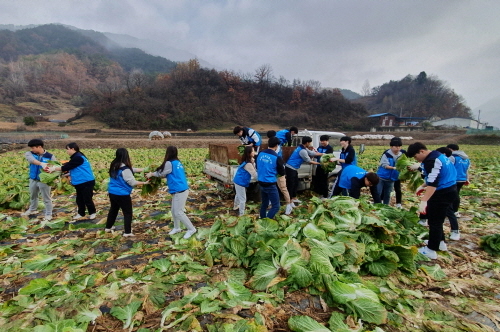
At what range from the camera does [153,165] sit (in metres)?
6.22

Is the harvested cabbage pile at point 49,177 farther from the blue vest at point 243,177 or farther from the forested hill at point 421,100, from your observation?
the forested hill at point 421,100

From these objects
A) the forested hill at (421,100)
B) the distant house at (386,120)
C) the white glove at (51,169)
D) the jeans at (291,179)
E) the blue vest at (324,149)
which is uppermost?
the forested hill at (421,100)

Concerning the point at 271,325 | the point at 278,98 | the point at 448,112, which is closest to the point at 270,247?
the point at 271,325

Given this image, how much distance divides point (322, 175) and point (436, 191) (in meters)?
3.75

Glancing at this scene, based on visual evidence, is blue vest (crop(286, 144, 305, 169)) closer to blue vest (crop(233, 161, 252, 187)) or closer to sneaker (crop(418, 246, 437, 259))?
blue vest (crop(233, 161, 252, 187))

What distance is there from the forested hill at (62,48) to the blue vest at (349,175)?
122025 millimetres

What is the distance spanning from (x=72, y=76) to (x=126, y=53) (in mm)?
85605

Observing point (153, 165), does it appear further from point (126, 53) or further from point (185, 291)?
point (126, 53)

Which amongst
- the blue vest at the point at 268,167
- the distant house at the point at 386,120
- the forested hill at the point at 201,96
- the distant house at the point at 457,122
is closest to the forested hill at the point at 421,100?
the forested hill at the point at 201,96

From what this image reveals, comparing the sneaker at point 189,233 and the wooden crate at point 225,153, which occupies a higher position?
Result: the wooden crate at point 225,153

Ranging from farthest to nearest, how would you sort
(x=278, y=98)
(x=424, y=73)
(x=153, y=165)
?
(x=424, y=73) → (x=278, y=98) → (x=153, y=165)

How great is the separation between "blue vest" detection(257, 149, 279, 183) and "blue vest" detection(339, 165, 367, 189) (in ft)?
5.31

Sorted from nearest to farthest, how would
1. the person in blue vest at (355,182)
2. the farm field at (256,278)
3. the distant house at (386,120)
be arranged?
the farm field at (256,278), the person in blue vest at (355,182), the distant house at (386,120)

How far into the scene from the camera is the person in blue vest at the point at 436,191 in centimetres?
425
